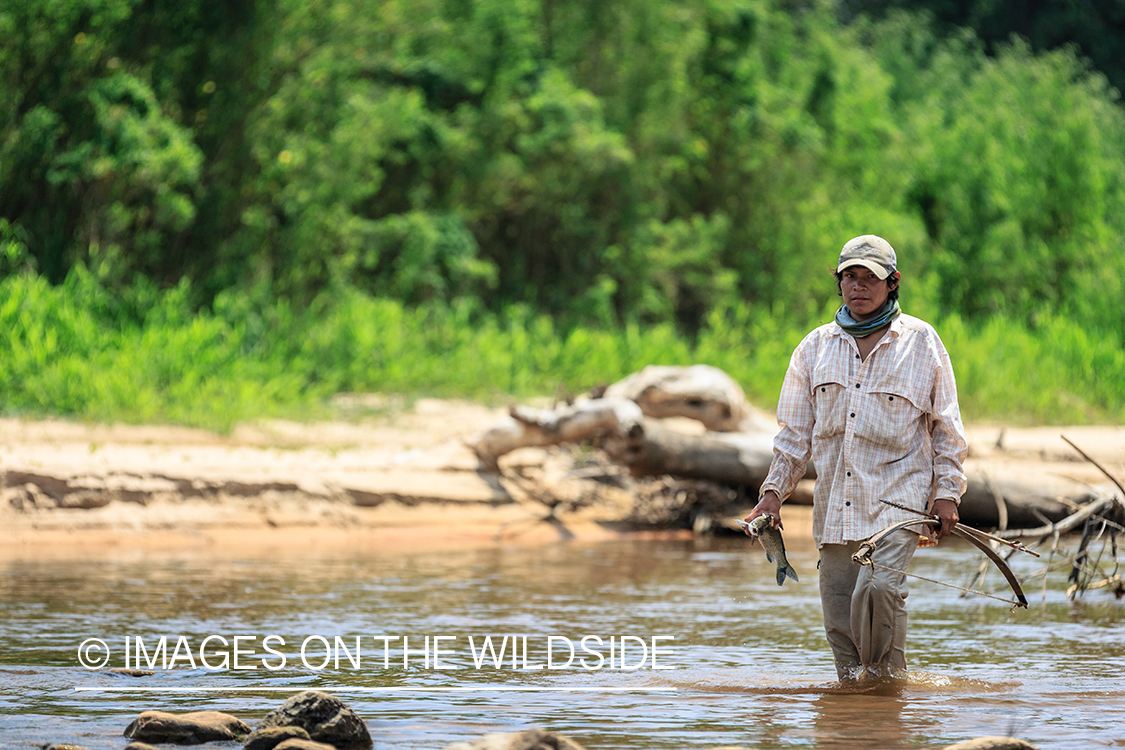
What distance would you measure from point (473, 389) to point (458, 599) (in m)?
7.43

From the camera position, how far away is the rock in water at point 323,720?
4512 millimetres

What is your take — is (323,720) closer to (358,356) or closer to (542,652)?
(542,652)

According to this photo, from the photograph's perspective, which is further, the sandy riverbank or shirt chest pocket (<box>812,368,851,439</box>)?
the sandy riverbank

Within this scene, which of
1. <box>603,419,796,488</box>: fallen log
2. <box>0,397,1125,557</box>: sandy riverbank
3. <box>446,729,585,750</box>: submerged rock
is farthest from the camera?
<box>603,419,796,488</box>: fallen log

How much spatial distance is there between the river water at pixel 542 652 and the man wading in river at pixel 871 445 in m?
0.37

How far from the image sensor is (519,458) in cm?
1256

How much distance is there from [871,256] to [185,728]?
9.65 ft

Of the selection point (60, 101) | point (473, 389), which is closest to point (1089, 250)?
point (473, 389)

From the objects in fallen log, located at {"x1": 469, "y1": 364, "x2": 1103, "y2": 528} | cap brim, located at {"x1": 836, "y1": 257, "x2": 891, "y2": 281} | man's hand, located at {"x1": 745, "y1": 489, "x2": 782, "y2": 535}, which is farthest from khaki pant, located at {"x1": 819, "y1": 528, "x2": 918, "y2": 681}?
fallen log, located at {"x1": 469, "y1": 364, "x2": 1103, "y2": 528}

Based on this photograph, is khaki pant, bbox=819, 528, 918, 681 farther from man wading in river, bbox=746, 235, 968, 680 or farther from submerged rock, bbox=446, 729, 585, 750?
submerged rock, bbox=446, 729, 585, 750

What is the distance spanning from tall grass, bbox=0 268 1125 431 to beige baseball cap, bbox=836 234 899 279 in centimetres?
782

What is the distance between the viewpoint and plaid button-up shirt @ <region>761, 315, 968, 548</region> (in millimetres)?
5113

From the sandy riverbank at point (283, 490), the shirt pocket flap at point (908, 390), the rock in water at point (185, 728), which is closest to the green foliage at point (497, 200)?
the sandy riverbank at point (283, 490)

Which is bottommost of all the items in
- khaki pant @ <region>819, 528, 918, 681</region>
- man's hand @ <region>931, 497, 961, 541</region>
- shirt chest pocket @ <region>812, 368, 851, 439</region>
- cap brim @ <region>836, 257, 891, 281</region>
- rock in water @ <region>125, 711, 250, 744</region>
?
rock in water @ <region>125, 711, 250, 744</region>
